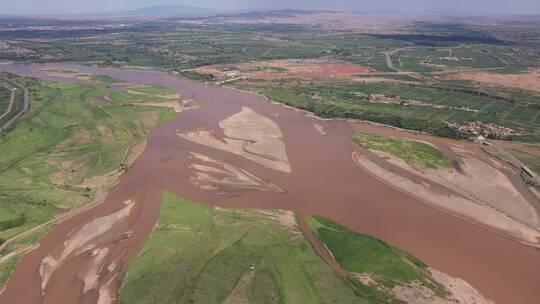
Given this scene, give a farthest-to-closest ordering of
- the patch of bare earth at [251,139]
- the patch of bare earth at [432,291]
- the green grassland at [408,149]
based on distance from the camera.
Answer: the patch of bare earth at [251,139] < the green grassland at [408,149] < the patch of bare earth at [432,291]

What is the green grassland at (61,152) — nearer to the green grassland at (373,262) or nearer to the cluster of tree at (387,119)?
the green grassland at (373,262)

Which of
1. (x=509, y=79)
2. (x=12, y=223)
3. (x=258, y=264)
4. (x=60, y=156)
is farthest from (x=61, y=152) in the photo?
(x=509, y=79)

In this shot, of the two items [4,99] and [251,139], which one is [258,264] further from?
[4,99]

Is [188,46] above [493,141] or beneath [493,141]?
above

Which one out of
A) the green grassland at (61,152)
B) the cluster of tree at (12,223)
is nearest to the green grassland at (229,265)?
the green grassland at (61,152)

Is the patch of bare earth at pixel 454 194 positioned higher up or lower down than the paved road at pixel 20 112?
lower down

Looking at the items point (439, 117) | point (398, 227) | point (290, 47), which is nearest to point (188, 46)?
point (290, 47)

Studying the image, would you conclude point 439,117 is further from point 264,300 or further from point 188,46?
point 188,46
